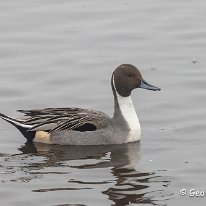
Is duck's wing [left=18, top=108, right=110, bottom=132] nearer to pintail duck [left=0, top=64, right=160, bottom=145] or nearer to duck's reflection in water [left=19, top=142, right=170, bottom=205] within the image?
pintail duck [left=0, top=64, right=160, bottom=145]

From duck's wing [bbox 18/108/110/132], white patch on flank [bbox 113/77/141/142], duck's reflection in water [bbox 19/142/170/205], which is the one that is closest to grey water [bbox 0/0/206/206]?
duck's reflection in water [bbox 19/142/170/205]

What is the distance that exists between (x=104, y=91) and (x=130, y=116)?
1620 millimetres

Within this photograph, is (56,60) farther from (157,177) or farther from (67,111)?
(157,177)

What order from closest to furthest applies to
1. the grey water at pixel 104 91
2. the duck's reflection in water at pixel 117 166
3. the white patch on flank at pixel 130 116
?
the duck's reflection in water at pixel 117 166, the grey water at pixel 104 91, the white patch on flank at pixel 130 116

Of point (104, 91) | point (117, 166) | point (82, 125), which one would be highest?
point (104, 91)

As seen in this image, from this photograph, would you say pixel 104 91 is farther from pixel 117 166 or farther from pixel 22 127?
pixel 117 166

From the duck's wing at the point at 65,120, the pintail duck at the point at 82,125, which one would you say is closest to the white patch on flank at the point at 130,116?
the pintail duck at the point at 82,125

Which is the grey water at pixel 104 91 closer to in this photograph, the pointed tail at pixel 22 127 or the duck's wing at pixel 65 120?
the pointed tail at pixel 22 127

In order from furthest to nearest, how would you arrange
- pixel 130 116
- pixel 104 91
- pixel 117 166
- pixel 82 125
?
1. pixel 104 91
2. pixel 130 116
3. pixel 82 125
4. pixel 117 166

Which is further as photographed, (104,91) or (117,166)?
(104,91)

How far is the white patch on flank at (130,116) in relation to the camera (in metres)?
13.0

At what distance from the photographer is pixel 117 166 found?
1202 centimetres

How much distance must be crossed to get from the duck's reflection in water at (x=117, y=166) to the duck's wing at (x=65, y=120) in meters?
0.25

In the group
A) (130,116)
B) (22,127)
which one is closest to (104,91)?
(130,116)
